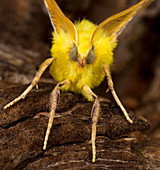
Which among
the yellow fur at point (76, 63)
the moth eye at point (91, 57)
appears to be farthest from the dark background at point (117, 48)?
the moth eye at point (91, 57)

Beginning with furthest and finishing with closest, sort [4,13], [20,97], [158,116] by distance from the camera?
1. [158,116]
2. [4,13]
3. [20,97]

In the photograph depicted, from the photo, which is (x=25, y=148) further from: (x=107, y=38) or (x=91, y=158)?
(x=107, y=38)

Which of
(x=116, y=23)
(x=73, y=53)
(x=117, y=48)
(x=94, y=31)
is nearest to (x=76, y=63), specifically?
(x=73, y=53)

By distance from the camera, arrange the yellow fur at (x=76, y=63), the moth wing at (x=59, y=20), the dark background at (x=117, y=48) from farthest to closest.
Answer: the dark background at (x=117, y=48), the yellow fur at (x=76, y=63), the moth wing at (x=59, y=20)

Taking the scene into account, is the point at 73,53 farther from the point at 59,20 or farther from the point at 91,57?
the point at 59,20

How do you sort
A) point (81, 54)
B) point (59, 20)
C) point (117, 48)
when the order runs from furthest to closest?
point (117, 48) → point (59, 20) → point (81, 54)

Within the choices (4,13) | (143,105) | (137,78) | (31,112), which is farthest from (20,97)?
(137,78)

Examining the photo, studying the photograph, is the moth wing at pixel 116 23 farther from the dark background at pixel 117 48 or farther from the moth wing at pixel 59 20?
the dark background at pixel 117 48
